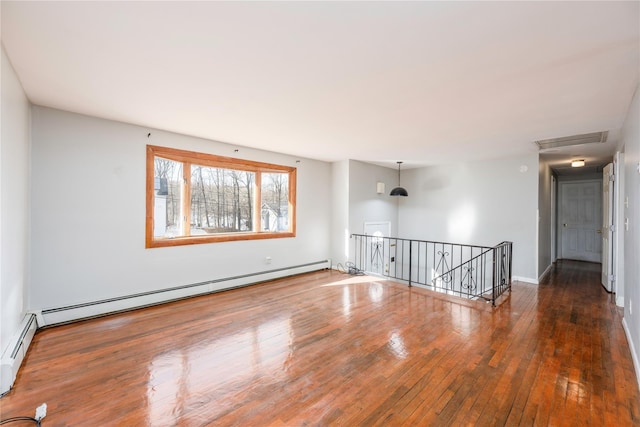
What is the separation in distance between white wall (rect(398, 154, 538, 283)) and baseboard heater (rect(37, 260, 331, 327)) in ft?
12.2

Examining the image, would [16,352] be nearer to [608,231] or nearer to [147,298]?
[147,298]

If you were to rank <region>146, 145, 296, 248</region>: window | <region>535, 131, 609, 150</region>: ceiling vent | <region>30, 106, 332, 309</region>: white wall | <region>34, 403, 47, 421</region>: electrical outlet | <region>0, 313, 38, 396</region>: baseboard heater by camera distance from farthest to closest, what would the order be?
<region>146, 145, 296, 248</region>: window, <region>535, 131, 609, 150</region>: ceiling vent, <region>30, 106, 332, 309</region>: white wall, <region>0, 313, 38, 396</region>: baseboard heater, <region>34, 403, 47, 421</region>: electrical outlet

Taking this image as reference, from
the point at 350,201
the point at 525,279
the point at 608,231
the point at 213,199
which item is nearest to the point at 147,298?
the point at 213,199

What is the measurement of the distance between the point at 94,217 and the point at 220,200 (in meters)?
1.75

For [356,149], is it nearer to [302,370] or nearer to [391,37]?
[391,37]

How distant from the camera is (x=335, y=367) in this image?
248 cm

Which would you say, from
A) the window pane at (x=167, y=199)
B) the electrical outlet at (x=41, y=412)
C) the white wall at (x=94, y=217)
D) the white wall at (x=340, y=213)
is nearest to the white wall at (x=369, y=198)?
the white wall at (x=340, y=213)

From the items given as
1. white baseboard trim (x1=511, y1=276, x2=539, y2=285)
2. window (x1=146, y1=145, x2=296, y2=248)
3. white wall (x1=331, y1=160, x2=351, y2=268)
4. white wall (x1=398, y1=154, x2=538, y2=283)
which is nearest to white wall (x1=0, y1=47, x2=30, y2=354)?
window (x1=146, y1=145, x2=296, y2=248)

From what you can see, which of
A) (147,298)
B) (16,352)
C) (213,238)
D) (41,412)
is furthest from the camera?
(213,238)

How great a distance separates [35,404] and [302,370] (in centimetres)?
191

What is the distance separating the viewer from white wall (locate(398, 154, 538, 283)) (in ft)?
18.2

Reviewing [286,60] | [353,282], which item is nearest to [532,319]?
[353,282]

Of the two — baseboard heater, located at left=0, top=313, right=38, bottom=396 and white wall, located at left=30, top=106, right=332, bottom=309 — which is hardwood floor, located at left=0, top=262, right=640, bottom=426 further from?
white wall, located at left=30, top=106, right=332, bottom=309

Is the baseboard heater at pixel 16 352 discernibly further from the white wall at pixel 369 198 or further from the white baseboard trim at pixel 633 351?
the white wall at pixel 369 198
